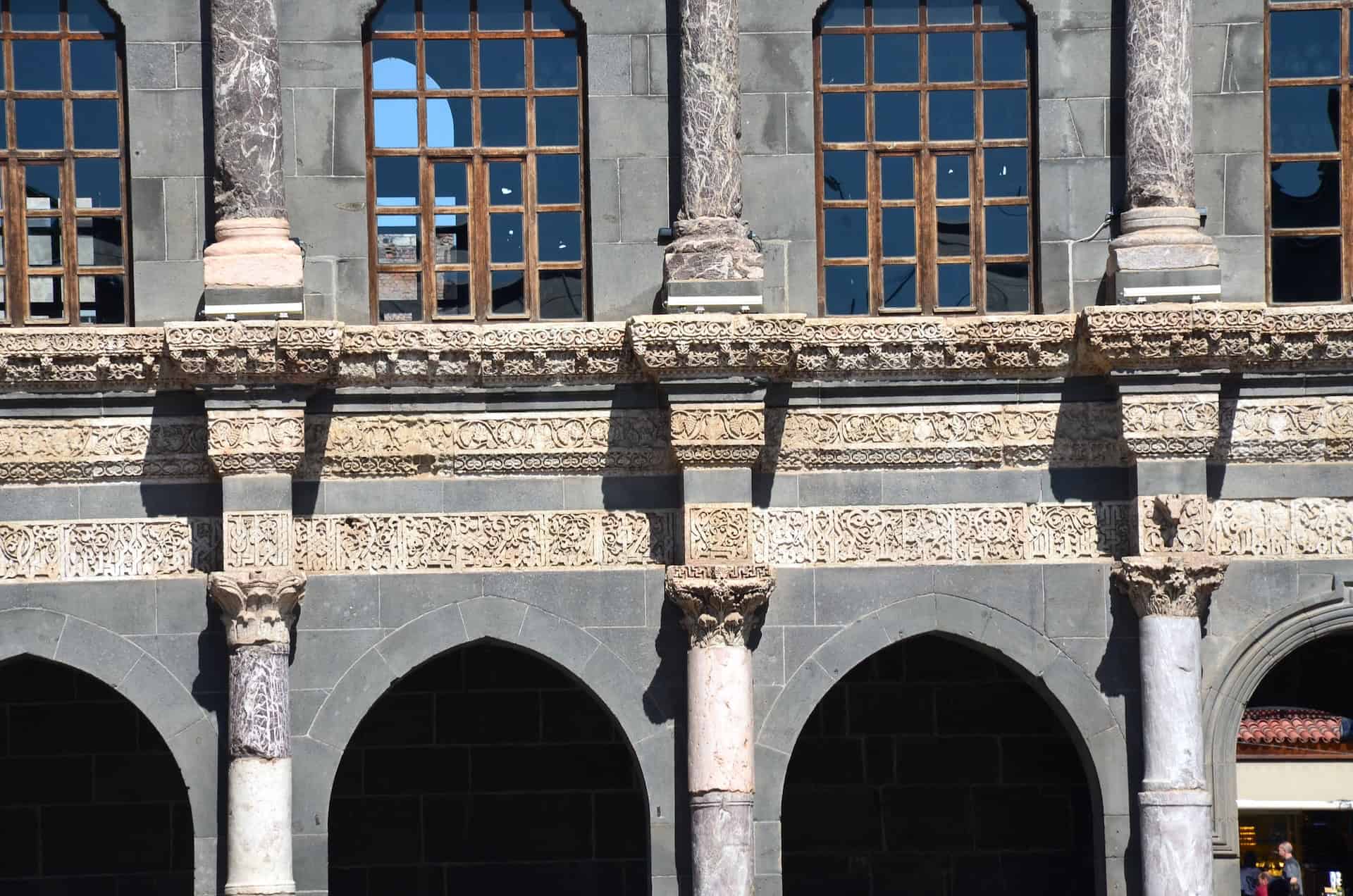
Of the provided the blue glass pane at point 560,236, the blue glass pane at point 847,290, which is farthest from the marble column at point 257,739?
the blue glass pane at point 847,290

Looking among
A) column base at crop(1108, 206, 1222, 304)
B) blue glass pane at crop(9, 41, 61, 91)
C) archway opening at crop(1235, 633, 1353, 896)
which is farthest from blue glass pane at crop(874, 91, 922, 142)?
blue glass pane at crop(9, 41, 61, 91)

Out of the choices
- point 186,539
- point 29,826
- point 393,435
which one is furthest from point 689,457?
point 29,826

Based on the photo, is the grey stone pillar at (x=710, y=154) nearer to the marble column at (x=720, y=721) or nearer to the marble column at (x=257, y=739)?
the marble column at (x=720, y=721)

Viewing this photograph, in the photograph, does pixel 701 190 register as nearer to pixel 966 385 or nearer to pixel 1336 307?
pixel 966 385

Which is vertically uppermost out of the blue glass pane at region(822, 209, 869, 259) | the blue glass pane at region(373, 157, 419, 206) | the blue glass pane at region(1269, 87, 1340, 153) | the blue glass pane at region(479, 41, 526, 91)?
the blue glass pane at region(479, 41, 526, 91)

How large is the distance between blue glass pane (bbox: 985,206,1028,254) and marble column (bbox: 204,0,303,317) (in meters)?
4.67

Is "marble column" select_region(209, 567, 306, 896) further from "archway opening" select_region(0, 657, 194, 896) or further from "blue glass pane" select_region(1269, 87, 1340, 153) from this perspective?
"blue glass pane" select_region(1269, 87, 1340, 153)

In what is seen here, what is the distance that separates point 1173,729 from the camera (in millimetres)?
16812

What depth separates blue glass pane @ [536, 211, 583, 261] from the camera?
17.6 metres

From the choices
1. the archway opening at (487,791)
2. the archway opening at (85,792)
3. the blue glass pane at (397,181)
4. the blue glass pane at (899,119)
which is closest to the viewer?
the blue glass pane at (397,181)

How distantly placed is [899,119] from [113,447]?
570cm

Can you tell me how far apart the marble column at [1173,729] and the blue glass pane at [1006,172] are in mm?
2690

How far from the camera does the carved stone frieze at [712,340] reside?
655 inches

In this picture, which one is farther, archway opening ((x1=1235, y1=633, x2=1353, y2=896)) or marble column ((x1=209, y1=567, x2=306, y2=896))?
archway opening ((x1=1235, y1=633, x2=1353, y2=896))
